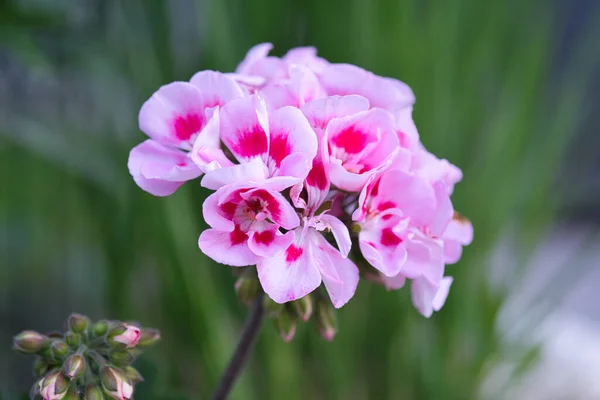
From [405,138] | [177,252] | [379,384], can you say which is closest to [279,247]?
[405,138]

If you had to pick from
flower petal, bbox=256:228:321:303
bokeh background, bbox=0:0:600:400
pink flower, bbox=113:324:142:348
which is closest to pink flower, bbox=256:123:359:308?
flower petal, bbox=256:228:321:303

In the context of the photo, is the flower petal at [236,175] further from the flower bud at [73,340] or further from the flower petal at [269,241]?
the flower bud at [73,340]

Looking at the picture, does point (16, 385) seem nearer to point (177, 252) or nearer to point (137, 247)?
point (137, 247)

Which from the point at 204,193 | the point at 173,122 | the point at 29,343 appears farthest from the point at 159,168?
the point at 204,193

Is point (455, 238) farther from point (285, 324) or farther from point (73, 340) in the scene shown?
point (73, 340)

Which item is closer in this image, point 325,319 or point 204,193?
point 325,319

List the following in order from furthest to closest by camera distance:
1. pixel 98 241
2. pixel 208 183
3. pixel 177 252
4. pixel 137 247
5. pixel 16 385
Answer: pixel 16 385
pixel 98 241
pixel 137 247
pixel 177 252
pixel 208 183

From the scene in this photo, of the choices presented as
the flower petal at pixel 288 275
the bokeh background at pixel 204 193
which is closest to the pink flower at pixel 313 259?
the flower petal at pixel 288 275

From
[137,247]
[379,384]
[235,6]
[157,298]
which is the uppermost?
[235,6]
